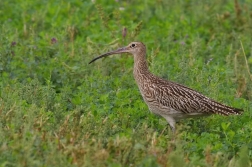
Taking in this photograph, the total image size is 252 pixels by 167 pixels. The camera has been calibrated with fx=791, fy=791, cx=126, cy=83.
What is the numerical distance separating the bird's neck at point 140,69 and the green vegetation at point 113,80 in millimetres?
376

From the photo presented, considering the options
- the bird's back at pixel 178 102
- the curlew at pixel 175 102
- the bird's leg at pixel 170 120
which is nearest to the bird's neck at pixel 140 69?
the curlew at pixel 175 102

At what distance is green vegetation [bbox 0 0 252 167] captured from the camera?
8297 millimetres

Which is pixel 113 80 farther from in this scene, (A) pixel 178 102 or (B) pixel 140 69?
(A) pixel 178 102

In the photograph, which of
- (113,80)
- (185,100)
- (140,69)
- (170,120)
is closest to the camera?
(185,100)

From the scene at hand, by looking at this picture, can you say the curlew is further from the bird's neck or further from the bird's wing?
the bird's neck

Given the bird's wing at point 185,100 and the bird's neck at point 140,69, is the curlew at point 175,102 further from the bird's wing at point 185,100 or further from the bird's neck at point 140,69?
the bird's neck at point 140,69

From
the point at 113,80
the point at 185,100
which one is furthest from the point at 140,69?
the point at 185,100

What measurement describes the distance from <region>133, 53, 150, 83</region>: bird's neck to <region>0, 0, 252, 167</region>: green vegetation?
376 millimetres

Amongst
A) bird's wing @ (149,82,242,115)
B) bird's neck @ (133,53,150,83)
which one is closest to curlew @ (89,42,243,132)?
bird's wing @ (149,82,242,115)

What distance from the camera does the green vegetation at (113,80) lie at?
830 cm

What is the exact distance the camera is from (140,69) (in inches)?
430

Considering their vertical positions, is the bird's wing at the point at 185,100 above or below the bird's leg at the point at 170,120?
above

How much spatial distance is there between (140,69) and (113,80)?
88cm

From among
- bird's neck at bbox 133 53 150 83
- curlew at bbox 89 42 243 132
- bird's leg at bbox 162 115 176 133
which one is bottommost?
bird's leg at bbox 162 115 176 133
